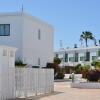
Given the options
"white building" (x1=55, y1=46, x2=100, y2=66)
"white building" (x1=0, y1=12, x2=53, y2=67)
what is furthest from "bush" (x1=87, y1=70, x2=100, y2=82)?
"white building" (x1=55, y1=46, x2=100, y2=66)

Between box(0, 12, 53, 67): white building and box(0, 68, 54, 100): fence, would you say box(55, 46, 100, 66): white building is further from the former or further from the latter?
box(0, 68, 54, 100): fence

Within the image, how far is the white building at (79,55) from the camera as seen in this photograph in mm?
81375

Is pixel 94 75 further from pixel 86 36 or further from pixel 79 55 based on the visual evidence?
pixel 86 36

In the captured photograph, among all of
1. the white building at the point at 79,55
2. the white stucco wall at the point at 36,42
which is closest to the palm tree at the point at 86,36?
the white building at the point at 79,55

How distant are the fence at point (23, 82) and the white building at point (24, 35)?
13.3 metres

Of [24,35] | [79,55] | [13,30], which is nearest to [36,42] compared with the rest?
[24,35]

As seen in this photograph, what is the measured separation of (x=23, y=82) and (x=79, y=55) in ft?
212

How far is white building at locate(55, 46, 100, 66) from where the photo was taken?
81375mm

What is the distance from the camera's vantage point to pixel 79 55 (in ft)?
282

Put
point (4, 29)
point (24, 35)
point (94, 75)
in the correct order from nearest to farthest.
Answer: point (94, 75), point (24, 35), point (4, 29)

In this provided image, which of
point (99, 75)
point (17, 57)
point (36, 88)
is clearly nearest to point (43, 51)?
point (17, 57)

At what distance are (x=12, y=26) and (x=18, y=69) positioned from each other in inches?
715

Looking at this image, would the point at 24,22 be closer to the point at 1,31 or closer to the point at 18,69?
the point at 1,31

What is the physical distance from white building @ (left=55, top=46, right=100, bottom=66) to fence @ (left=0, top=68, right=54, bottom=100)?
53785 mm
